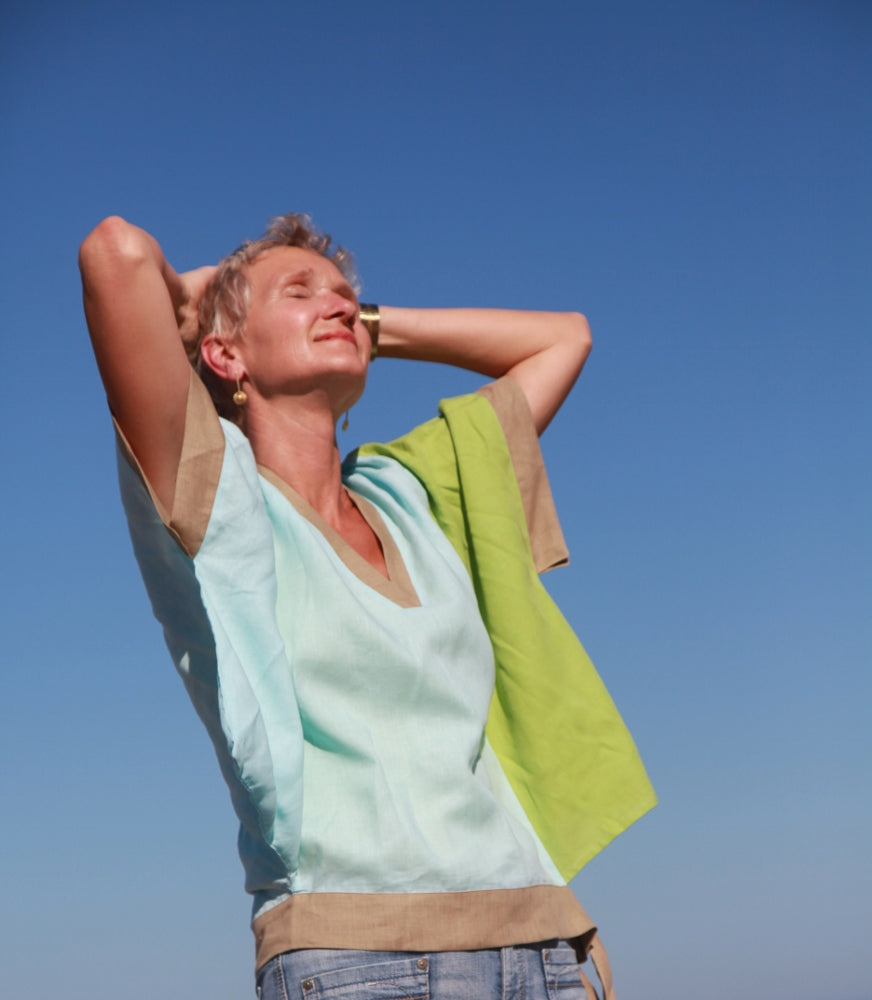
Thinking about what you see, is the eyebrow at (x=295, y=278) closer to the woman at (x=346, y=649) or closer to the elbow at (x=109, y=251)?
the woman at (x=346, y=649)

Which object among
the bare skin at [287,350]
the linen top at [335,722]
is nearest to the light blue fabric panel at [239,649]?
the linen top at [335,722]

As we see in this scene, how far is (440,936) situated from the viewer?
2082mm

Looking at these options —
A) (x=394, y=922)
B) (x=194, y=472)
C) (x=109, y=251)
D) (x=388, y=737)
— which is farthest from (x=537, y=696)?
(x=109, y=251)

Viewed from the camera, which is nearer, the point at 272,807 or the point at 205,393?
the point at 272,807

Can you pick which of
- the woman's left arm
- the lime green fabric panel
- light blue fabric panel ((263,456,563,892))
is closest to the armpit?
light blue fabric panel ((263,456,563,892))

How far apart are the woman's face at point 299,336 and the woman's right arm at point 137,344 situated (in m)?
0.47

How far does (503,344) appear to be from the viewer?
10.6 feet

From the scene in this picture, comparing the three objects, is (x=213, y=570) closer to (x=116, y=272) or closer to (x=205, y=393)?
(x=205, y=393)

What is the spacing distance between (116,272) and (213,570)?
56 centimetres

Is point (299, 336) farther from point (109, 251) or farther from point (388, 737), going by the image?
point (388, 737)

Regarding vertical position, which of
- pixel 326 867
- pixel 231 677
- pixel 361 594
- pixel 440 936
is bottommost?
pixel 440 936

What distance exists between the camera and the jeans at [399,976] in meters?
2.01

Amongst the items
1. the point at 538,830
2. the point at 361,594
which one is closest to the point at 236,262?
the point at 361,594

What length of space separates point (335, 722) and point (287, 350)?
35.7 inches
